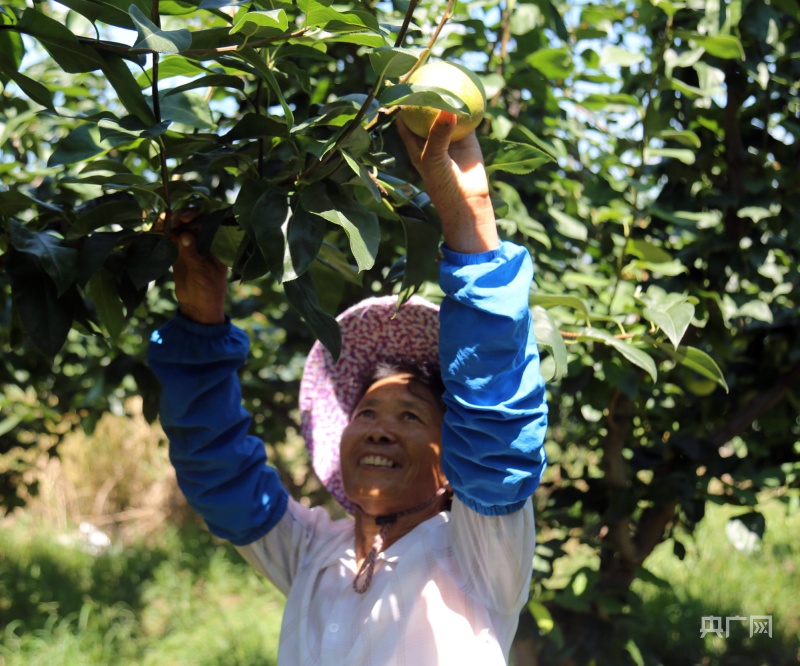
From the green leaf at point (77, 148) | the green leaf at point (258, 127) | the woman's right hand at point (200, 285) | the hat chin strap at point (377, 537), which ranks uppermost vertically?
the green leaf at point (258, 127)

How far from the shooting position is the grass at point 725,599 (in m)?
3.04

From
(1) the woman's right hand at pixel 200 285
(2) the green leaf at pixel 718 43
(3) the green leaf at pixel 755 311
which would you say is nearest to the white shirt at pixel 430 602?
(1) the woman's right hand at pixel 200 285

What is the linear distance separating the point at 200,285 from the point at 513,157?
1.52 ft

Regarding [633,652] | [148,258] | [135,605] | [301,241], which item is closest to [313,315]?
[301,241]

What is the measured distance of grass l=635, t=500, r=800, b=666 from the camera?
3041mm

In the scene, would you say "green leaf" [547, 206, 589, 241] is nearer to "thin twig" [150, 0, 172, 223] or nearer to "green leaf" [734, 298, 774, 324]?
"green leaf" [734, 298, 774, 324]

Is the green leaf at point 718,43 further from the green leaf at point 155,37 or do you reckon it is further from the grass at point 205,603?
the grass at point 205,603

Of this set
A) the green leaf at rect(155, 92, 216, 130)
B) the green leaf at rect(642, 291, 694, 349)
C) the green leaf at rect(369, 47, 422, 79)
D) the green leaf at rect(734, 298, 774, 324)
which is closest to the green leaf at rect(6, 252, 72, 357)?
the green leaf at rect(155, 92, 216, 130)

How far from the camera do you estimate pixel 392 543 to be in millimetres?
1281

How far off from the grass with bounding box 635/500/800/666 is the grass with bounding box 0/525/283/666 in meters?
1.40

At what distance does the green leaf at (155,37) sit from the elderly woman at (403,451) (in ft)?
0.86

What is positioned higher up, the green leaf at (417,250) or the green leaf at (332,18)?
the green leaf at (332,18)

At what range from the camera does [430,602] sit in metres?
1.17

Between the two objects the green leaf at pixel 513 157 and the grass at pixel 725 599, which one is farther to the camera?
the grass at pixel 725 599
